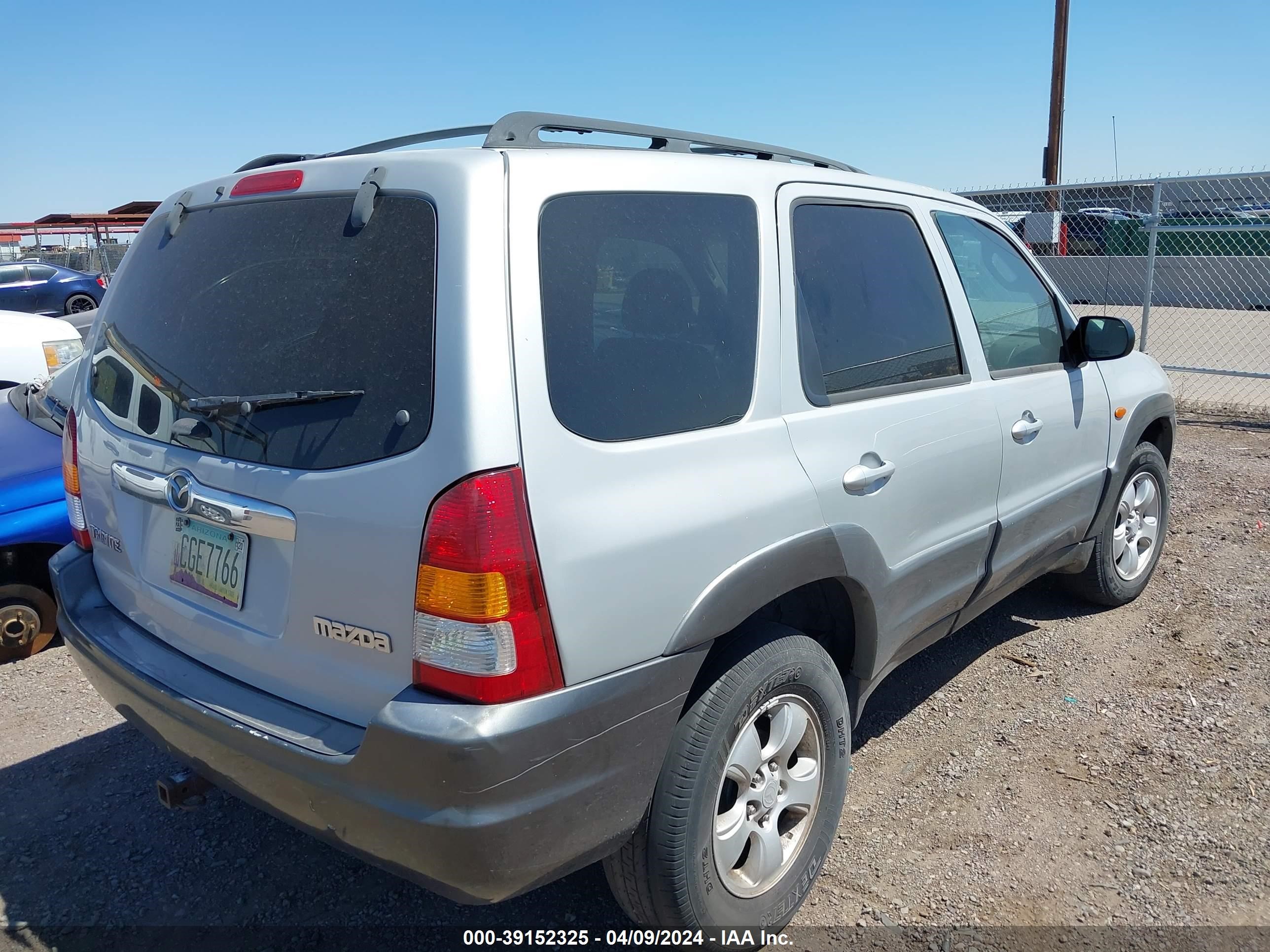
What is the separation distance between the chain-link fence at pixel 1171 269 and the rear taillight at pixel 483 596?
1107cm

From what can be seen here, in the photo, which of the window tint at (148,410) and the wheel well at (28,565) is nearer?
→ the window tint at (148,410)

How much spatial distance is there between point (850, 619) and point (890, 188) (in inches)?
57.8

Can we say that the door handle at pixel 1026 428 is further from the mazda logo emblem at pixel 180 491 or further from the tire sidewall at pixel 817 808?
the mazda logo emblem at pixel 180 491

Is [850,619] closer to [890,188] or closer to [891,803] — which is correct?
[891,803]

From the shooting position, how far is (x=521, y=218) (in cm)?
198

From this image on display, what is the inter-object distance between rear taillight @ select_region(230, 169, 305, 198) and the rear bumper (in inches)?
46.5

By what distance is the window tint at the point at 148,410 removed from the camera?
2408 millimetres

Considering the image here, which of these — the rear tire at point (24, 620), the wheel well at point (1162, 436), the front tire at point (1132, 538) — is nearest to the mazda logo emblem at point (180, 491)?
the rear tire at point (24, 620)

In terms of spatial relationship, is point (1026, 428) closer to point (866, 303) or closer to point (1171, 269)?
point (866, 303)

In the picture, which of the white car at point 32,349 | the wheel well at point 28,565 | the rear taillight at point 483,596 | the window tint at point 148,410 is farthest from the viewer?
the white car at point 32,349

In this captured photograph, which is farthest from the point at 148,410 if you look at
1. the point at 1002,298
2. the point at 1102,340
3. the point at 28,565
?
the point at 1102,340

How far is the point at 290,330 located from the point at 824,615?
165cm

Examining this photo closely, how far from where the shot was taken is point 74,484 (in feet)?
9.23

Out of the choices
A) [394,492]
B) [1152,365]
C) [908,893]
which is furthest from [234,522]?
[1152,365]
